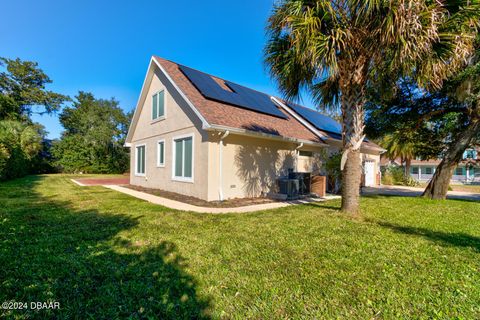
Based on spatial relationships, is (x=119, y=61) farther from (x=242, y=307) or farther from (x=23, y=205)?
(x=242, y=307)

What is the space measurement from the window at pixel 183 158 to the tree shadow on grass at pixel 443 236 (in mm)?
7219

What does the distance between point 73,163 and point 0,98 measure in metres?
10.6

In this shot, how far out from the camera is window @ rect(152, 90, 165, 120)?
11.9 meters

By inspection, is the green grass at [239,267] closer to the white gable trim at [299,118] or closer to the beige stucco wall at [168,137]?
the beige stucco wall at [168,137]

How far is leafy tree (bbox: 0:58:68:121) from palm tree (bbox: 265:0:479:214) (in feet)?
114

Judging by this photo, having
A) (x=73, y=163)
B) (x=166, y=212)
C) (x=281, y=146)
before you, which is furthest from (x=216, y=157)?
(x=73, y=163)

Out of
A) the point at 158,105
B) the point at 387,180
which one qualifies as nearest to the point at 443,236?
the point at 158,105

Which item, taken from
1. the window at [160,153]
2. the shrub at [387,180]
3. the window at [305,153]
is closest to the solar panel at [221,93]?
the window at [305,153]

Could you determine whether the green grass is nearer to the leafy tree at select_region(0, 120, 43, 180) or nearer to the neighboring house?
the leafy tree at select_region(0, 120, 43, 180)

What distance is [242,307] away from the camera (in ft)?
7.88

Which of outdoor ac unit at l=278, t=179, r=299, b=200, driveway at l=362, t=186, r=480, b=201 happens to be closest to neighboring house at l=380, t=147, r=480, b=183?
driveway at l=362, t=186, r=480, b=201

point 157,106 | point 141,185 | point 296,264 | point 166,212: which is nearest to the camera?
point 296,264

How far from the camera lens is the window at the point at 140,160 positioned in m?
14.3

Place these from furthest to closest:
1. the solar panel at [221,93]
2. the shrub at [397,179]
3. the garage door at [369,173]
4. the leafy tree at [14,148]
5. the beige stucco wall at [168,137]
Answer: the shrub at [397,179]
the garage door at [369,173]
the leafy tree at [14,148]
the solar panel at [221,93]
the beige stucco wall at [168,137]
